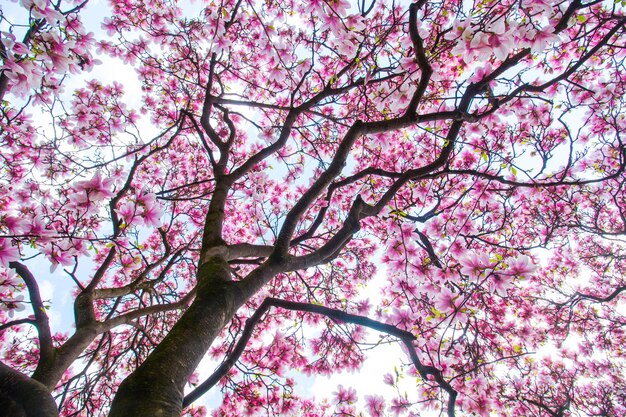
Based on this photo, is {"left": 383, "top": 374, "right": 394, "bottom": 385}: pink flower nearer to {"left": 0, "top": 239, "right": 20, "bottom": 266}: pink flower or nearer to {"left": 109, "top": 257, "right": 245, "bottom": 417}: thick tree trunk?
{"left": 109, "top": 257, "right": 245, "bottom": 417}: thick tree trunk

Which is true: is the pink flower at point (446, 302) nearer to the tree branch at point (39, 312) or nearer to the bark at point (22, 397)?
the bark at point (22, 397)

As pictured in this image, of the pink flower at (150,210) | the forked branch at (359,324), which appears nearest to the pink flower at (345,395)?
the forked branch at (359,324)

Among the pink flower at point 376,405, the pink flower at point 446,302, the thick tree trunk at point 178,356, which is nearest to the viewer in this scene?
the thick tree trunk at point 178,356

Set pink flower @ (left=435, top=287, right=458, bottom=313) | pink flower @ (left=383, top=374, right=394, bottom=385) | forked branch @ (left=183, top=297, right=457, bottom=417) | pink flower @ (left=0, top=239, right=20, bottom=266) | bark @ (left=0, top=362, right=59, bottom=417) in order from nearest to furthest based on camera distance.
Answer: bark @ (left=0, top=362, right=59, bottom=417) < pink flower @ (left=0, top=239, right=20, bottom=266) < forked branch @ (left=183, top=297, right=457, bottom=417) < pink flower @ (left=435, top=287, right=458, bottom=313) < pink flower @ (left=383, top=374, right=394, bottom=385)

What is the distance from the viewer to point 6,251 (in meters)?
2.07

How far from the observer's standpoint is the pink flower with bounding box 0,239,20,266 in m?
2.06

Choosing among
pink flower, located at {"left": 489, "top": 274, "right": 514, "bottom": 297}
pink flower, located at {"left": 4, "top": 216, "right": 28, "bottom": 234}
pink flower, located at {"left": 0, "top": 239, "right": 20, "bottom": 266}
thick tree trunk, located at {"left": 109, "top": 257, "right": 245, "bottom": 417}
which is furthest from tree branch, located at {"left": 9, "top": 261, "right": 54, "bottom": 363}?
pink flower, located at {"left": 489, "top": 274, "right": 514, "bottom": 297}

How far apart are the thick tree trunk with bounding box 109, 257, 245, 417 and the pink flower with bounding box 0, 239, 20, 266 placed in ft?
4.21

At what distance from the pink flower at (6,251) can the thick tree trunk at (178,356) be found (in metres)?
1.28

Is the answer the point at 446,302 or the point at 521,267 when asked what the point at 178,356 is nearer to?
the point at 446,302

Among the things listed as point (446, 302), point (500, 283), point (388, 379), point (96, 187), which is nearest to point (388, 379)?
point (388, 379)

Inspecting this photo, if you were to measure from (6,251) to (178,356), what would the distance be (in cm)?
166

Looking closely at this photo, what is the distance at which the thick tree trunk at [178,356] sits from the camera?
112cm

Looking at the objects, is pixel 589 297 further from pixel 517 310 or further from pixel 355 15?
pixel 355 15
